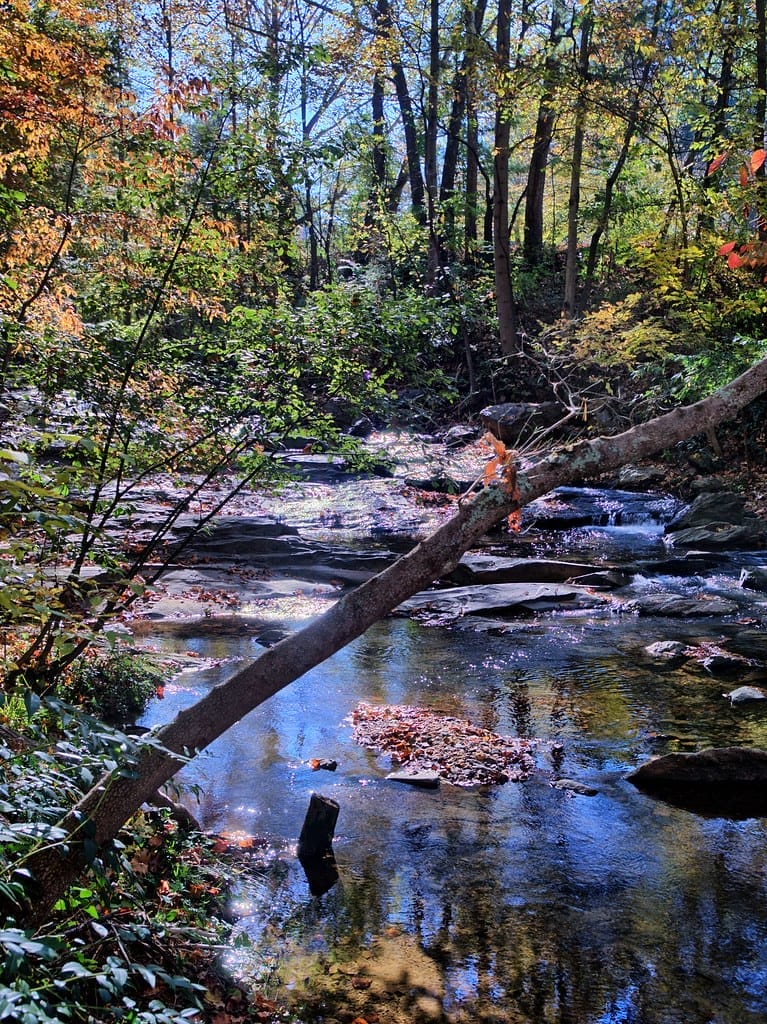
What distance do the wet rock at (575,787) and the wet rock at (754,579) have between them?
6.90 m

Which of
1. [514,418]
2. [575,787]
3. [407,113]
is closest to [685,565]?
[514,418]

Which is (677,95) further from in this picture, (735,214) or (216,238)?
(216,238)

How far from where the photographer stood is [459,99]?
22.8 metres

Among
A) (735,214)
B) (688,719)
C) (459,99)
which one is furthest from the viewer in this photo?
(459,99)

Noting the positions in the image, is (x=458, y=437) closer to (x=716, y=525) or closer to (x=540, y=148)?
(x=716, y=525)

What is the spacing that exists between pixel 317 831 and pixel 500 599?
6789 millimetres

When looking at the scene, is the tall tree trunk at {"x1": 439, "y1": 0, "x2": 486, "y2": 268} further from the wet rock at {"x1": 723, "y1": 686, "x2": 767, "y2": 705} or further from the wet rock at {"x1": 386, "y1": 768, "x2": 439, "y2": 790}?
the wet rock at {"x1": 386, "y1": 768, "x2": 439, "y2": 790}

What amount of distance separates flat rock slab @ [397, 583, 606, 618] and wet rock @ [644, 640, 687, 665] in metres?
1.91

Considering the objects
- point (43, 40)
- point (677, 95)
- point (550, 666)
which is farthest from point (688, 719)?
point (677, 95)

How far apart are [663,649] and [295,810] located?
540cm

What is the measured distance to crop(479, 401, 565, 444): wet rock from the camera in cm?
1884

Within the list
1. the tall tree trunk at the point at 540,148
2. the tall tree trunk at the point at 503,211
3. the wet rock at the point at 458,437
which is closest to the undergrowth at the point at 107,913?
the wet rock at the point at 458,437

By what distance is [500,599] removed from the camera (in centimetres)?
1175

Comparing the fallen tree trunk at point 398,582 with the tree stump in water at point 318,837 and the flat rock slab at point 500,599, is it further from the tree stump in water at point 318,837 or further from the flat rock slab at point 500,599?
the flat rock slab at point 500,599
